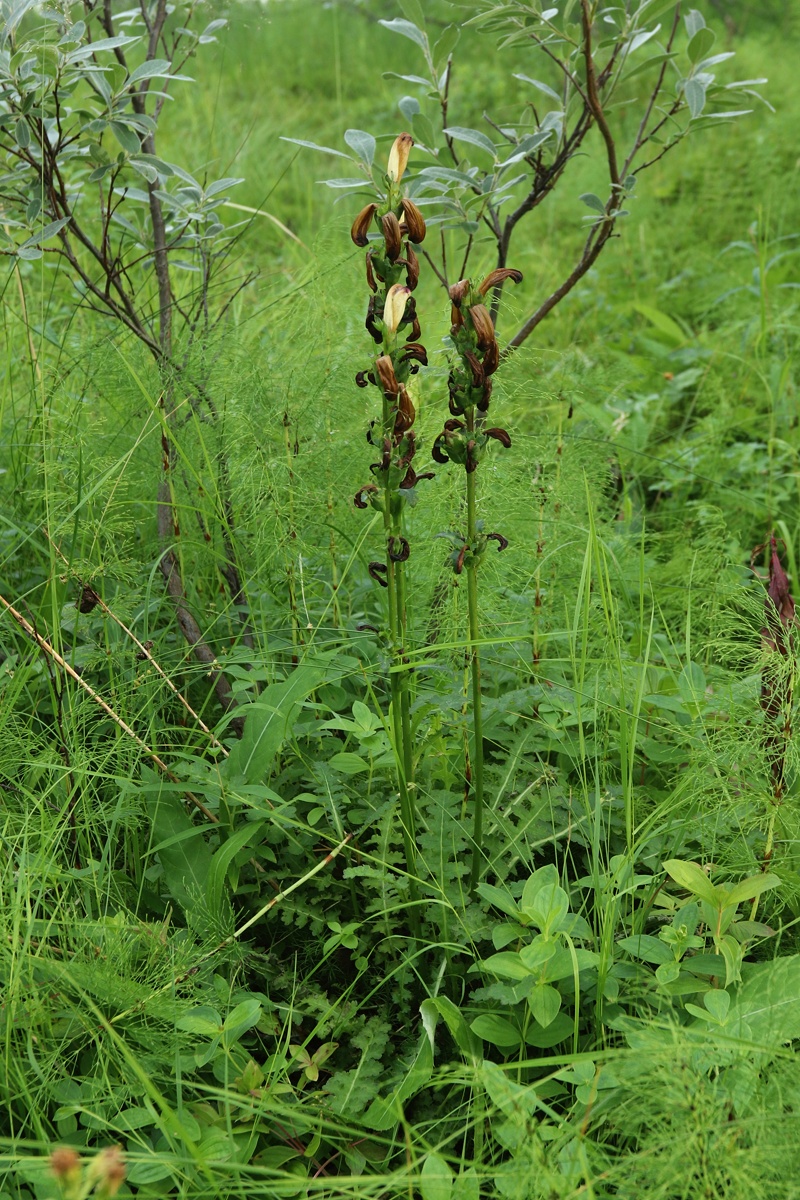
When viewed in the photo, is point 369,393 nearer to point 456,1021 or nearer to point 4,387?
point 4,387

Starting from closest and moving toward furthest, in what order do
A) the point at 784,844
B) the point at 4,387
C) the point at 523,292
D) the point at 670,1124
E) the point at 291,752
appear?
the point at 670,1124, the point at 784,844, the point at 291,752, the point at 4,387, the point at 523,292

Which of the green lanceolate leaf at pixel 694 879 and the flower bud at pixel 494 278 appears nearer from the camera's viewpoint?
the flower bud at pixel 494 278

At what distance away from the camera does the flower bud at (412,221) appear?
4.12 feet

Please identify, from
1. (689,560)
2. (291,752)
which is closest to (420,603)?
(291,752)

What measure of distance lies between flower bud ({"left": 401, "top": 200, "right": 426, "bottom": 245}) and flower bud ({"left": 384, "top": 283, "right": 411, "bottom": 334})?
0.23 ft

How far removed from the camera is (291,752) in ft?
6.04

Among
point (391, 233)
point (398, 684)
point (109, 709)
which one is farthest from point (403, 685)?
point (391, 233)

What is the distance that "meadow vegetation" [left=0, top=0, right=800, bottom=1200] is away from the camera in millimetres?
1269

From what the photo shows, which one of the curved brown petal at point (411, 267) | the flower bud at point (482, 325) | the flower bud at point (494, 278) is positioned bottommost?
the flower bud at point (482, 325)

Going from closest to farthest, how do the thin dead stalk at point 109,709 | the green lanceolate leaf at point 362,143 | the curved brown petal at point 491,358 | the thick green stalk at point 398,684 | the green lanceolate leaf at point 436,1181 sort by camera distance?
the green lanceolate leaf at point 436,1181 < the curved brown petal at point 491,358 < the thick green stalk at point 398,684 < the thin dead stalk at point 109,709 < the green lanceolate leaf at point 362,143

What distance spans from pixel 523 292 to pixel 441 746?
2846 mm

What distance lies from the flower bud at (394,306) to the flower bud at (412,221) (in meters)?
0.07

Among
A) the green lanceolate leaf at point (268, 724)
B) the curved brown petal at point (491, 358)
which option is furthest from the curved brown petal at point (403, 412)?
the green lanceolate leaf at point (268, 724)

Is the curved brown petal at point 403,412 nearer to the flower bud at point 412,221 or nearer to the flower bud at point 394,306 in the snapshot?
the flower bud at point 394,306
